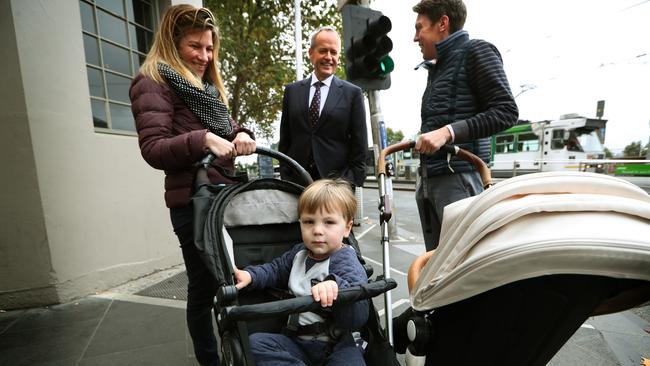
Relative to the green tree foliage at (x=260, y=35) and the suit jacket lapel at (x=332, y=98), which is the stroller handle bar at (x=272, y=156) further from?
the green tree foliage at (x=260, y=35)

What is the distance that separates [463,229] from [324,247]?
2.08ft

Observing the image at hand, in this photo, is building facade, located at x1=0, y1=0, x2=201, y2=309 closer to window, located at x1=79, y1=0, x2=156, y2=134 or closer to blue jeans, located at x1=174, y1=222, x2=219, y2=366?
window, located at x1=79, y1=0, x2=156, y2=134

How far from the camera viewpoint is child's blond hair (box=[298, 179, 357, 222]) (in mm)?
1407

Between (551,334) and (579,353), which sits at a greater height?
(551,334)

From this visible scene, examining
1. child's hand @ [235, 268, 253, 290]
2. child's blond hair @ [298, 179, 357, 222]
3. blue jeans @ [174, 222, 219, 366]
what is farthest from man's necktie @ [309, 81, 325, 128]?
child's hand @ [235, 268, 253, 290]

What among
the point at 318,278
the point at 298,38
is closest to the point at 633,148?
the point at 298,38

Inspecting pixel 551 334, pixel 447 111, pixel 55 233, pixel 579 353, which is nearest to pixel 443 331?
pixel 551 334

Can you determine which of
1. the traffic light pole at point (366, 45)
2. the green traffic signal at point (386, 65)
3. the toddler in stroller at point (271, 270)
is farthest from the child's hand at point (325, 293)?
the green traffic signal at point (386, 65)

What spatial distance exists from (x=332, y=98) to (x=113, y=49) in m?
2.91

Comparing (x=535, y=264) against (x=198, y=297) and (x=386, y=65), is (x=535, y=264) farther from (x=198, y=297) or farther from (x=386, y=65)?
(x=386, y=65)

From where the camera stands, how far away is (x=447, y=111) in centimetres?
181

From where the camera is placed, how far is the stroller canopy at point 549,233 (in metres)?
0.65

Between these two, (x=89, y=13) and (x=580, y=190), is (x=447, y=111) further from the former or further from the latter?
(x=89, y=13)

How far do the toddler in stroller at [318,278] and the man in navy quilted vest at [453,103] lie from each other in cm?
59
